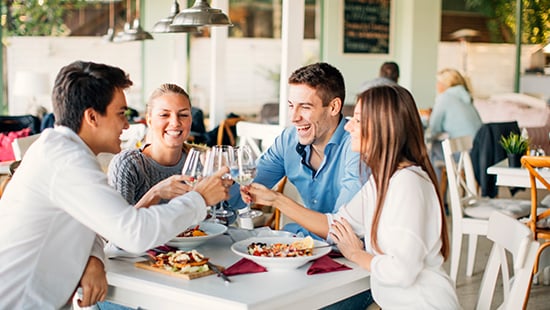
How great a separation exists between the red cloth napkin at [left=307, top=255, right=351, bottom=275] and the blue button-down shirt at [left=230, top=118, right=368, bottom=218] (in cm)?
49

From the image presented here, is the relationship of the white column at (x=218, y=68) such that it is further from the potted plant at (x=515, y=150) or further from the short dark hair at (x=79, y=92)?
the short dark hair at (x=79, y=92)

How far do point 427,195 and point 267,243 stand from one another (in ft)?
1.87

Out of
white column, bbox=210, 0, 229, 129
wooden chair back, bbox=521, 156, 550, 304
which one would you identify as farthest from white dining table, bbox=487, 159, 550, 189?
white column, bbox=210, 0, 229, 129

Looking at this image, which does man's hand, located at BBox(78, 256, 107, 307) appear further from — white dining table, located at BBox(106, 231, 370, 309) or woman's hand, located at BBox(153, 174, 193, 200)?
woman's hand, located at BBox(153, 174, 193, 200)

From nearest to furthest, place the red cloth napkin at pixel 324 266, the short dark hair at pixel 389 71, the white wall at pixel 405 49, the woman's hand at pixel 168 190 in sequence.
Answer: the red cloth napkin at pixel 324 266, the woman's hand at pixel 168 190, the short dark hair at pixel 389 71, the white wall at pixel 405 49

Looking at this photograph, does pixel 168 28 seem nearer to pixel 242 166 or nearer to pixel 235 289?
pixel 242 166

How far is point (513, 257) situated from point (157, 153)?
1393 mm

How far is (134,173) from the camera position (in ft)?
9.89

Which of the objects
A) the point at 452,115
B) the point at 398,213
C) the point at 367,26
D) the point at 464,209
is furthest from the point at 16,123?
the point at 398,213

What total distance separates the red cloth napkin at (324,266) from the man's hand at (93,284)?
0.60 m

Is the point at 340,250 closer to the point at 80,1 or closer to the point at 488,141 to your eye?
the point at 488,141

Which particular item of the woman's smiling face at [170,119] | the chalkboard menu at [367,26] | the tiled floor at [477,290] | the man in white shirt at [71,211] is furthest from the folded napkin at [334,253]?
the chalkboard menu at [367,26]

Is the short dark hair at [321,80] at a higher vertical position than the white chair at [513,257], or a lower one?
higher

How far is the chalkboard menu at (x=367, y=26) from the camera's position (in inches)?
392
